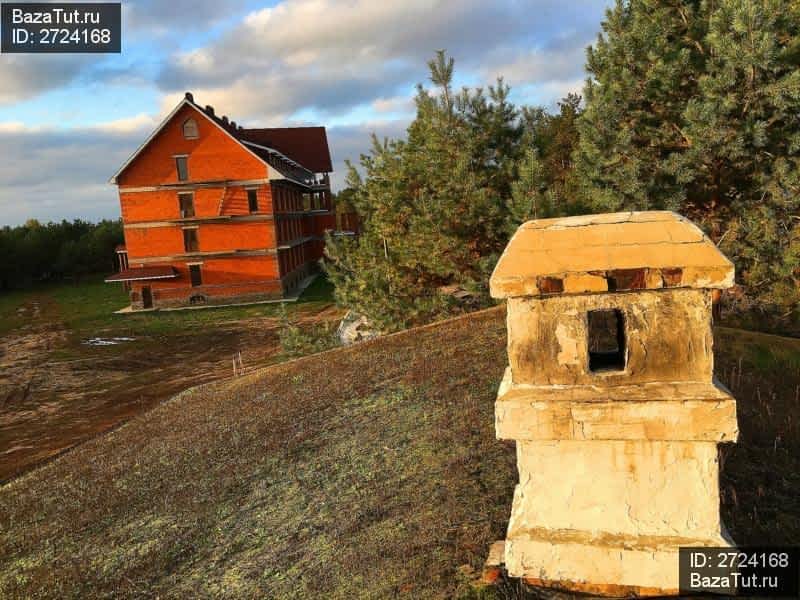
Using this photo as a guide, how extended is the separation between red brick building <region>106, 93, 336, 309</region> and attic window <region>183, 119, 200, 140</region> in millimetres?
63

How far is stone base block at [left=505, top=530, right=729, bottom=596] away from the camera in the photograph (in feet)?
10.8

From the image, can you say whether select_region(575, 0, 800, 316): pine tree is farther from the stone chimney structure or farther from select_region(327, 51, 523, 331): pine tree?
the stone chimney structure

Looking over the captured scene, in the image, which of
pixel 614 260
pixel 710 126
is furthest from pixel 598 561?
pixel 710 126

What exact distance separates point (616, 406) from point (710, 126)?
975 cm

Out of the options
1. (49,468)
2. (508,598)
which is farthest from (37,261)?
(508,598)

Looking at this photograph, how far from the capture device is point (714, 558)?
3.28m

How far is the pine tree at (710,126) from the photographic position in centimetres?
1064

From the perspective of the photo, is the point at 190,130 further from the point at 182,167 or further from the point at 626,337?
the point at 626,337

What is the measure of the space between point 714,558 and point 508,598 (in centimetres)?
127

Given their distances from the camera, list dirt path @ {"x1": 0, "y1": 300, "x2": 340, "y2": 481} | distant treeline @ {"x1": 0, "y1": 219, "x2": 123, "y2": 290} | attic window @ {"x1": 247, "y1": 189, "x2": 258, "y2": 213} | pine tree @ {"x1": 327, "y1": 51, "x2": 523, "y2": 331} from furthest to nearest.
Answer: distant treeline @ {"x1": 0, "y1": 219, "x2": 123, "y2": 290}, attic window @ {"x1": 247, "y1": 189, "x2": 258, "y2": 213}, dirt path @ {"x1": 0, "y1": 300, "x2": 340, "y2": 481}, pine tree @ {"x1": 327, "y1": 51, "x2": 523, "y2": 331}

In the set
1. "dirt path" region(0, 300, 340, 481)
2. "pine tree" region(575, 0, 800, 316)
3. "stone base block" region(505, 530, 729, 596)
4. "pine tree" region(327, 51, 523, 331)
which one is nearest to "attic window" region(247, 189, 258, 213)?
"dirt path" region(0, 300, 340, 481)

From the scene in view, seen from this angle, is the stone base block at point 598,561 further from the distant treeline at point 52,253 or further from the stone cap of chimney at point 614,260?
the distant treeline at point 52,253

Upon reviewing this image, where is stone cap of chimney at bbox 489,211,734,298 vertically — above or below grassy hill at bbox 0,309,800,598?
above

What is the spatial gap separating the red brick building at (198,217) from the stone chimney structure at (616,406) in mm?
34774
